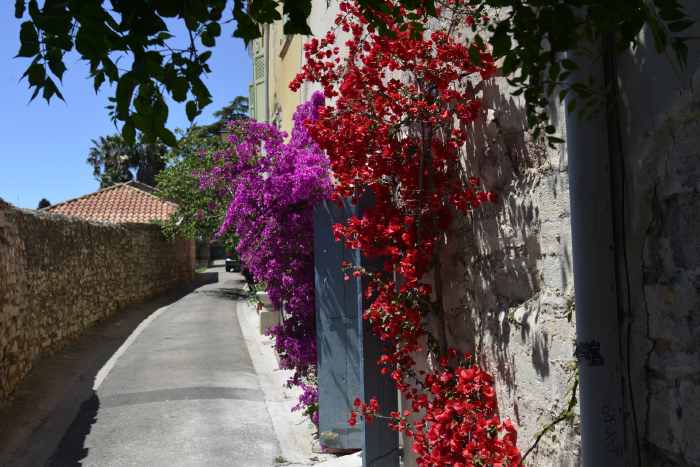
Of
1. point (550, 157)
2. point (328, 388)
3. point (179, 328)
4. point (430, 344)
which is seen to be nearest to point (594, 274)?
point (550, 157)

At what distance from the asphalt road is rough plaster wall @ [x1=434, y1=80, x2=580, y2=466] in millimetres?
→ 3365

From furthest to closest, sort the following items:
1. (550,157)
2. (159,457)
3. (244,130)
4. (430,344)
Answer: (244,130) → (159,457) → (430,344) → (550,157)

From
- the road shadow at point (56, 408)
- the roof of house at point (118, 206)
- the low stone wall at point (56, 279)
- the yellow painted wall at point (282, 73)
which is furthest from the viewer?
the roof of house at point (118, 206)

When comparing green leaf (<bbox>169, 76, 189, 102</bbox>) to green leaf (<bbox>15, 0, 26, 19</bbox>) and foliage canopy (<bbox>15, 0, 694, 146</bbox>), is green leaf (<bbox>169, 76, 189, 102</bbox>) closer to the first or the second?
foliage canopy (<bbox>15, 0, 694, 146</bbox>)

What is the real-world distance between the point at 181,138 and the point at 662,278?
21729 millimetres

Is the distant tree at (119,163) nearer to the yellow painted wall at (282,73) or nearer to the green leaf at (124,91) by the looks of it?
the yellow painted wall at (282,73)

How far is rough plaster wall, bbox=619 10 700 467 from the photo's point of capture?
5.94ft

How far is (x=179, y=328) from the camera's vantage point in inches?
587

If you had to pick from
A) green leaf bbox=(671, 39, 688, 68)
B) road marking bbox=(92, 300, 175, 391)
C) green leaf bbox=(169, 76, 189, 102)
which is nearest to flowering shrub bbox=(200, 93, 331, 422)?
road marking bbox=(92, 300, 175, 391)

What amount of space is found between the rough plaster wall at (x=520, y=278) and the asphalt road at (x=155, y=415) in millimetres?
3365

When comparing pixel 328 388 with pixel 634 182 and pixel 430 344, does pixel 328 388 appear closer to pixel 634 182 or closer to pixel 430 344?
pixel 430 344

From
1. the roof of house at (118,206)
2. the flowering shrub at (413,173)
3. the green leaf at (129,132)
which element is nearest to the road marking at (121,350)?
the flowering shrub at (413,173)

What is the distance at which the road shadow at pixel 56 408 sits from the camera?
21.3ft

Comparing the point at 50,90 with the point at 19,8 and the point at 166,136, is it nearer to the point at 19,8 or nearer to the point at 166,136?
the point at 19,8
